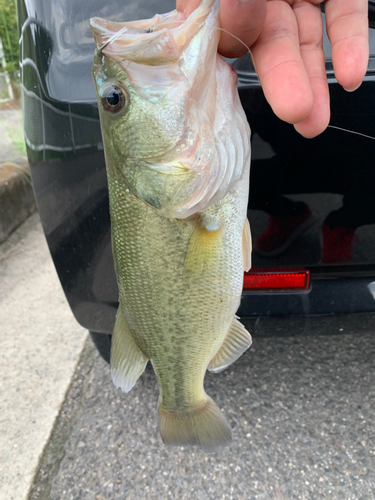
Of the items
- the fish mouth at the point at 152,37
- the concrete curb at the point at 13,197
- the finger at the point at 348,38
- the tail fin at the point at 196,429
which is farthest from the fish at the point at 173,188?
the concrete curb at the point at 13,197

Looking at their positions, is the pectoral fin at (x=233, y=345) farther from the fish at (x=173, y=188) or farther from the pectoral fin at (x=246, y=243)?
the pectoral fin at (x=246, y=243)

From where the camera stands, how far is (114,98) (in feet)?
3.16

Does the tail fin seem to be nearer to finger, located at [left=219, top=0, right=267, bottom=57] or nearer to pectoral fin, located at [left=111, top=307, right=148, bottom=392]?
pectoral fin, located at [left=111, top=307, right=148, bottom=392]

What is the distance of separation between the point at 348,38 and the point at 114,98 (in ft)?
2.07

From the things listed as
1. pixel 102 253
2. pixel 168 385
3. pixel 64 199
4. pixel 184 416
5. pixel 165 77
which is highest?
pixel 165 77

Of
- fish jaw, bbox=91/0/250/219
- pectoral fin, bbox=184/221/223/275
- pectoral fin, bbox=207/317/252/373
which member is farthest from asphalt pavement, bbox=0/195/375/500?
fish jaw, bbox=91/0/250/219

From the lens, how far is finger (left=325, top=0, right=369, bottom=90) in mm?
955

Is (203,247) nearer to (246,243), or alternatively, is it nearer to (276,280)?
(246,243)

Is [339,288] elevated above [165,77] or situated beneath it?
situated beneath

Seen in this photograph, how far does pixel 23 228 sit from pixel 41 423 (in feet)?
7.55

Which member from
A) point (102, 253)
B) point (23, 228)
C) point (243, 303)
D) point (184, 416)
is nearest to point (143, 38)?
point (102, 253)

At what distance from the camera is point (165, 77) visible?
3.01ft

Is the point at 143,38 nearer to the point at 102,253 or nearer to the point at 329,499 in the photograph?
the point at 102,253

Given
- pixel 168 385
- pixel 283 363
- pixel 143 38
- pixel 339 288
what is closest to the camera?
pixel 143 38
